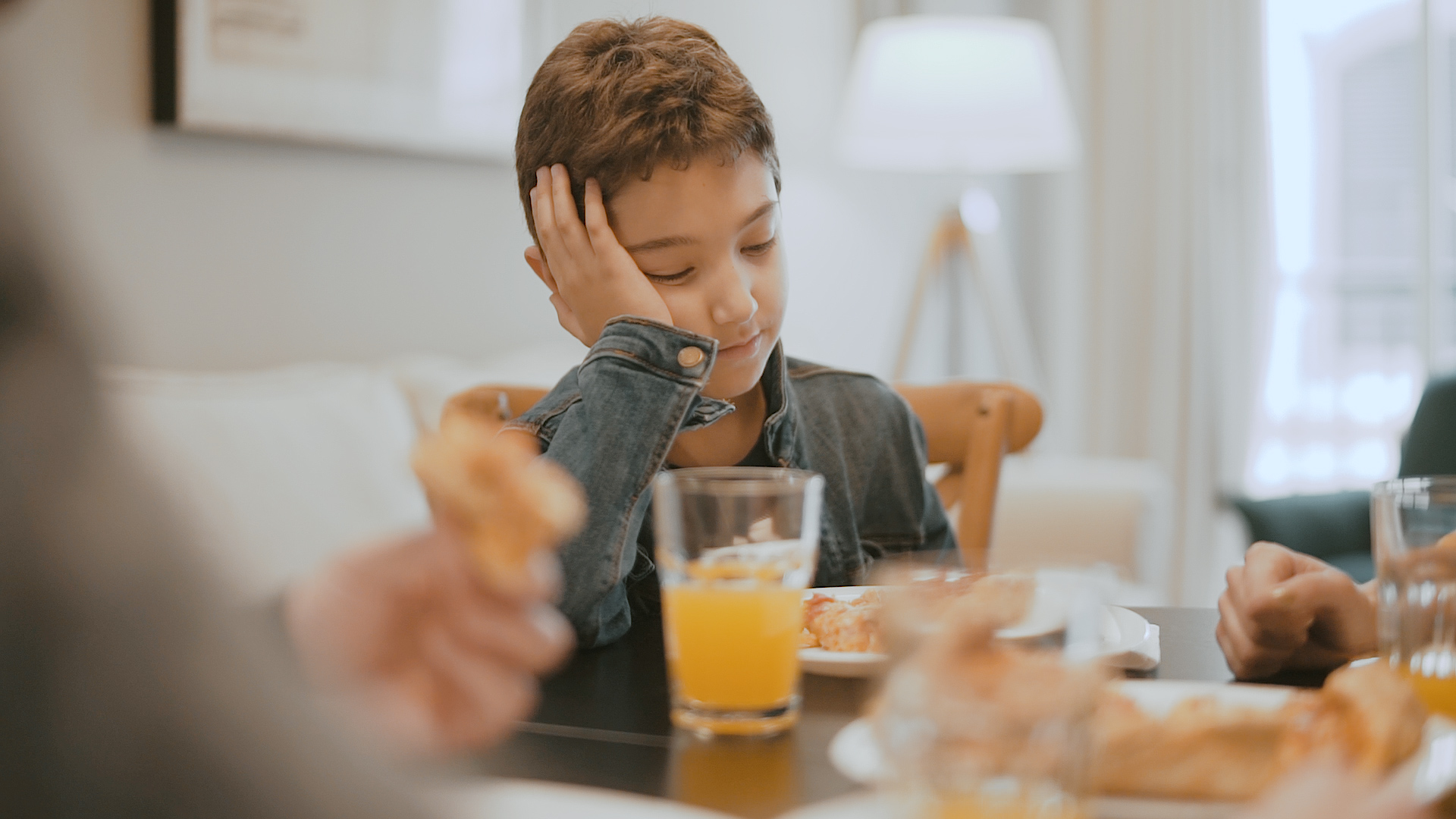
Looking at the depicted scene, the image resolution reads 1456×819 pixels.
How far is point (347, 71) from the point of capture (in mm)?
2131

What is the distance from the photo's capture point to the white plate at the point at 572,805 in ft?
1.47

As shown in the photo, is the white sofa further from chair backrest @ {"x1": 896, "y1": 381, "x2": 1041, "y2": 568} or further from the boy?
the boy

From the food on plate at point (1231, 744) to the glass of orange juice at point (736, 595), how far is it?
0.61ft

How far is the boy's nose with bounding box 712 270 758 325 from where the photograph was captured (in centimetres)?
107

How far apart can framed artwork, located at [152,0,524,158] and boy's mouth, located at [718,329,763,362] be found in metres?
1.20

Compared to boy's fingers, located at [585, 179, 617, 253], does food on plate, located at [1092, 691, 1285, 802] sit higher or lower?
lower

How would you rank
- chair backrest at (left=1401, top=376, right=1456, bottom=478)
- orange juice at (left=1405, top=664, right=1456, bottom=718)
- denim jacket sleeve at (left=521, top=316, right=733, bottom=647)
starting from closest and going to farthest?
orange juice at (left=1405, top=664, right=1456, bottom=718) < denim jacket sleeve at (left=521, top=316, right=733, bottom=647) < chair backrest at (left=1401, top=376, right=1456, bottom=478)

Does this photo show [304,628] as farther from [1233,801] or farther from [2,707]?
[1233,801]

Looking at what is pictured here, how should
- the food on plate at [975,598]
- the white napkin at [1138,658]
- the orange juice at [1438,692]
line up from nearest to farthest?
the food on plate at [975,598]
the orange juice at [1438,692]
the white napkin at [1138,658]

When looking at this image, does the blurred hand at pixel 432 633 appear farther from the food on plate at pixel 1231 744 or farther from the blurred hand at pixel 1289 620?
the blurred hand at pixel 1289 620

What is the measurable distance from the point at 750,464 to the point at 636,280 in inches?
11.0

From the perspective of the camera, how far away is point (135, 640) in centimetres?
22

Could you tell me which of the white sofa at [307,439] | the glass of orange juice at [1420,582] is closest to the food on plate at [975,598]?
the glass of orange juice at [1420,582]

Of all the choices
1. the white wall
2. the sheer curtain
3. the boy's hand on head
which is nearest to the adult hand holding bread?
the boy's hand on head
